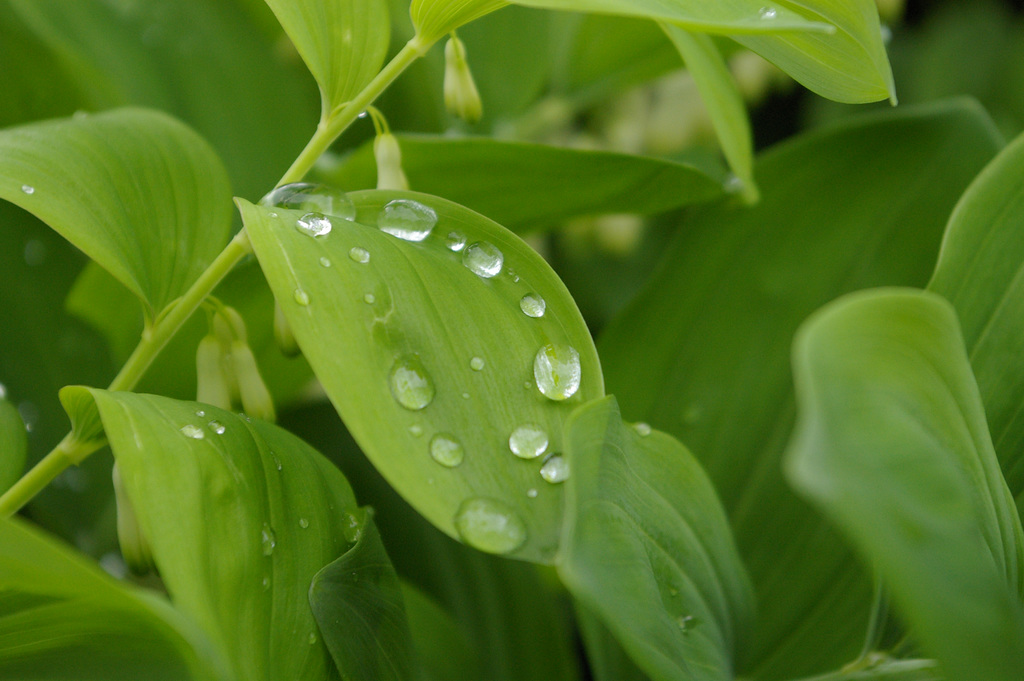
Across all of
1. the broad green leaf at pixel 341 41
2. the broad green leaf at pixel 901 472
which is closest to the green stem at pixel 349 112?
the broad green leaf at pixel 341 41

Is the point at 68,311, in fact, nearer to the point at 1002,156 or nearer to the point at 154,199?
the point at 154,199

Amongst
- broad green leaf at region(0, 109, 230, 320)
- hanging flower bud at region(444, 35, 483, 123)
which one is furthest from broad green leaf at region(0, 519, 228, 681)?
hanging flower bud at region(444, 35, 483, 123)

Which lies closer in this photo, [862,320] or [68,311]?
[862,320]

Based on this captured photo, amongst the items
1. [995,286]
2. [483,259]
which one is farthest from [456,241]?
[995,286]

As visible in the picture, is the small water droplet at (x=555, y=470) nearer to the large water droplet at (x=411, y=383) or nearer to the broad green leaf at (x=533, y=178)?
the large water droplet at (x=411, y=383)

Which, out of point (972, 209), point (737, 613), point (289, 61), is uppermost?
point (289, 61)

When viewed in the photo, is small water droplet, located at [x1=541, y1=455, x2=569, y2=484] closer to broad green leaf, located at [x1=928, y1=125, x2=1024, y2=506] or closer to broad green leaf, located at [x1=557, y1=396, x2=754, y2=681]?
broad green leaf, located at [x1=557, y1=396, x2=754, y2=681]

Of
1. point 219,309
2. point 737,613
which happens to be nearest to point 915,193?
point 737,613

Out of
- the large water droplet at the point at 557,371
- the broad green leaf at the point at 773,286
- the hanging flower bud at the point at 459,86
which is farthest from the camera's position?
the broad green leaf at the point at 773,286

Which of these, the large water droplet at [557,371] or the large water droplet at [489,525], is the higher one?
the large water droplet at [557,371]
